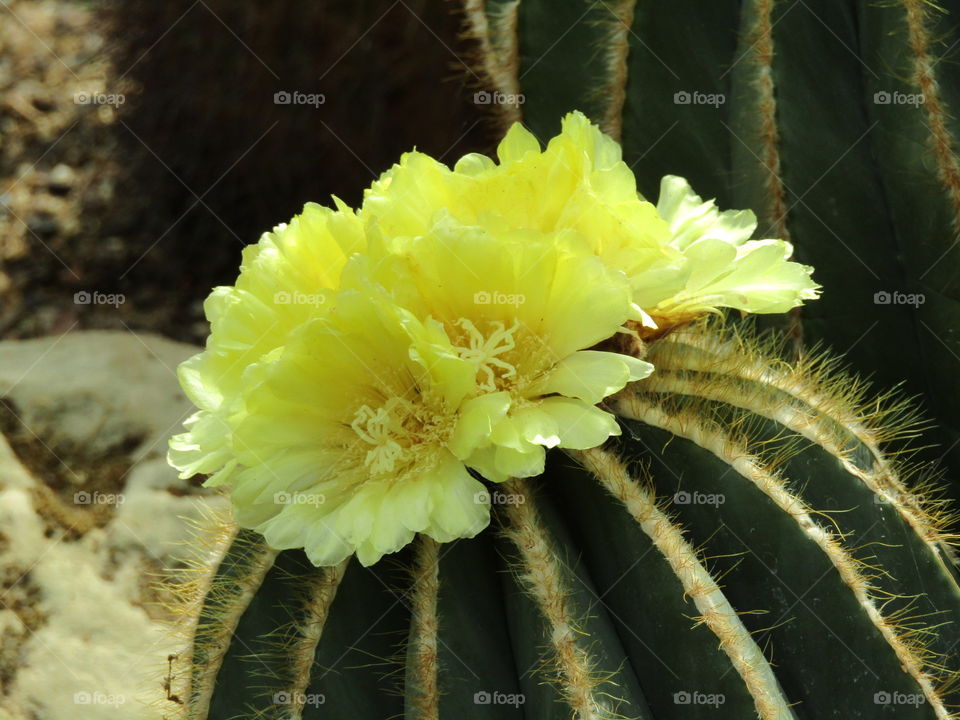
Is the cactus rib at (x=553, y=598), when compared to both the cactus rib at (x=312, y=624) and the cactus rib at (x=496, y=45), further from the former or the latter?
the cactus rib at (x=496, y=45)

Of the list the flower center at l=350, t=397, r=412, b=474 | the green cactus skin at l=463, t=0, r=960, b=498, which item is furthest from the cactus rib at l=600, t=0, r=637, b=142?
the flower center at l=350, t=397, r=412, b=474

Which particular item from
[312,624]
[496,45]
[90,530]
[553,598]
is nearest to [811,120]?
[496,45]

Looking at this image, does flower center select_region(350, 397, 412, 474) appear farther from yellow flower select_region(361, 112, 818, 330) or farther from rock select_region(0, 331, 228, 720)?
rock select_region(0, 331, 228, 720)

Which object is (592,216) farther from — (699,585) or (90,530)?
(90,530)

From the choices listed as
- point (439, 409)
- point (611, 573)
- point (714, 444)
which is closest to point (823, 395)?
point (714, 444)

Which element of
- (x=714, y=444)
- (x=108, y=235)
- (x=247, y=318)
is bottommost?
(x=714, y=444)

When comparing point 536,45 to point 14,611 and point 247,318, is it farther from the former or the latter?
point 14,611
